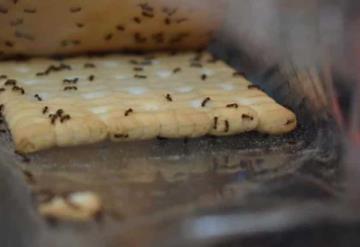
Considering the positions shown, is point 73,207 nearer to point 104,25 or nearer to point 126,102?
point 126,102

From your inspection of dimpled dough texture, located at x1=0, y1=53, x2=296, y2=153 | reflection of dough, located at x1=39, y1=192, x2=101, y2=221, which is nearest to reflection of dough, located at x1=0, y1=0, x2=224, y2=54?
dimpled dough texture, located at x1=0, y1=53, x2=296, y2=153

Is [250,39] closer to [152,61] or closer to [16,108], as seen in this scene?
[152,61]

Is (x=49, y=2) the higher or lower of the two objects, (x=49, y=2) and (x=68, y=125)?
the higher

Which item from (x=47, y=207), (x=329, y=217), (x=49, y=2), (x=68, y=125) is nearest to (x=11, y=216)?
(x=47, y=207)

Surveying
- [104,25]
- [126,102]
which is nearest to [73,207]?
[126,102]

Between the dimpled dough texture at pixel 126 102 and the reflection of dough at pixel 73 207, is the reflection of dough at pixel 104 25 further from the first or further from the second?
the reflection of dough at pixel 73 207
